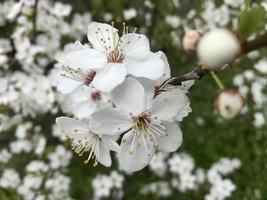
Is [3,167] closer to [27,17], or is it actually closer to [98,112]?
[27,17]

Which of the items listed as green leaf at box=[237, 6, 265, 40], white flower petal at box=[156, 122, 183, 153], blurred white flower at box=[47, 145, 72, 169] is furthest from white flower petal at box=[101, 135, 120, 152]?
blurred white flower at box=[47, 145, 72, 169]

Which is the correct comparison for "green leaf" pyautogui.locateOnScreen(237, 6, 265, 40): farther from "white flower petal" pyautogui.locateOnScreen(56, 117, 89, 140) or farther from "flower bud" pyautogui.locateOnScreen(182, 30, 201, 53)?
"white flower petal" pyautogui.locateOnScreen(56, 117, 89, 140)

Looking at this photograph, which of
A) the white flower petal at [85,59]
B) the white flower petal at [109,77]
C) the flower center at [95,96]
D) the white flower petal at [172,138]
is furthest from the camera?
the flower center at [95,96]

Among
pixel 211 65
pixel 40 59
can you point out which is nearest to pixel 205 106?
pixel 40 59

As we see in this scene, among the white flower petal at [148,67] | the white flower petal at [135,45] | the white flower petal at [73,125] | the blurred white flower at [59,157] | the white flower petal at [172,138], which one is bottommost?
the blurred white flower at [59,157]

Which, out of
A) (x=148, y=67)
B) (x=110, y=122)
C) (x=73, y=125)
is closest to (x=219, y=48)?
(x=148, y=67)

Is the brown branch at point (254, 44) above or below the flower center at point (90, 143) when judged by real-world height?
above

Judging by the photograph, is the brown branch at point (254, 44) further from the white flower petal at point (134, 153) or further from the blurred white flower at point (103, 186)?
the blurred white flower at point (103, 186)

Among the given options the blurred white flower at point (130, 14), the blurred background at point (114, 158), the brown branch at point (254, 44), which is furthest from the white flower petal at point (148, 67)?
the blurred white flower at point (130, 14)
